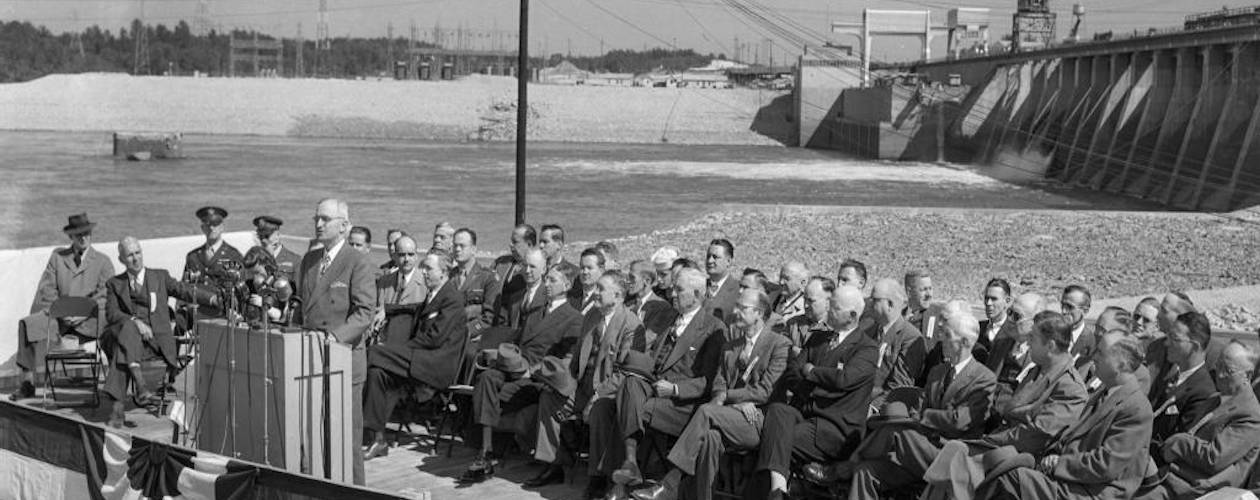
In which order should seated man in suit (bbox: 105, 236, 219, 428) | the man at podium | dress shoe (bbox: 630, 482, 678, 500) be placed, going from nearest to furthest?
dress shoe (bbox: 630, 482, 678, 500), the man at podium, seated man in suit (bbox: 105, 236, 219, 428)

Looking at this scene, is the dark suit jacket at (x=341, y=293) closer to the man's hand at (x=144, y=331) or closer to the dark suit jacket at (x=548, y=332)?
the dark suit jacket at (x=548, y=332)

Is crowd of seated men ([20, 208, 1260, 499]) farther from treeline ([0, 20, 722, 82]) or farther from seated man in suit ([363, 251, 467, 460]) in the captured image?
treeline ([0, 20, 722, 82])

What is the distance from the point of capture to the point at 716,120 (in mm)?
120125

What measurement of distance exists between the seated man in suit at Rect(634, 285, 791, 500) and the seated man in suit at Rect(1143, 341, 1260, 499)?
84.1 inches

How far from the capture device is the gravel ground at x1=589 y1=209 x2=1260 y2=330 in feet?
81.9

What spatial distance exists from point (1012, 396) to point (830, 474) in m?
1.09

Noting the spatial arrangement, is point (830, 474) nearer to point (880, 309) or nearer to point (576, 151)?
point (880, 309)

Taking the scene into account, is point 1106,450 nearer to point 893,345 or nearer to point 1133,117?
point 893,345


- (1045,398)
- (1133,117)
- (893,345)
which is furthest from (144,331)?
(1133,117)

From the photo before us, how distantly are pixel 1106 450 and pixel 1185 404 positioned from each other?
818 millimetres

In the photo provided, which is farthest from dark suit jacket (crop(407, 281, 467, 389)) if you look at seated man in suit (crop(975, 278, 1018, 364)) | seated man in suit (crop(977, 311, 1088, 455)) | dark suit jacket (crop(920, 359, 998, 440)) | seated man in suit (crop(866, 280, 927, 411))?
seated man in suit (crop(977, 311, 1088, 455))

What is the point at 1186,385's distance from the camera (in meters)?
6.68

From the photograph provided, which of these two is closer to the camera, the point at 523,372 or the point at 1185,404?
the point at 1185,404

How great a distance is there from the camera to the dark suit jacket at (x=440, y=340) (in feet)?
30.3
